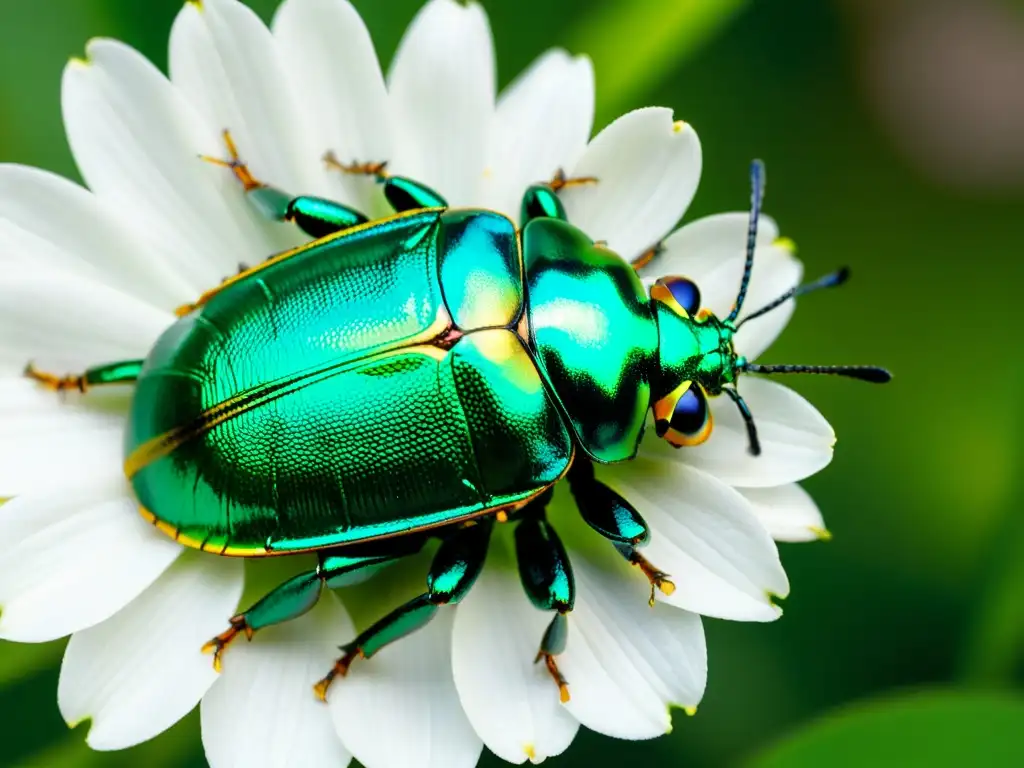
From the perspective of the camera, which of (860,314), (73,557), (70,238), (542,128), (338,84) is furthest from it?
→ (860,314)

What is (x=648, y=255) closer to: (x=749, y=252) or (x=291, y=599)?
(x=749, y=252)

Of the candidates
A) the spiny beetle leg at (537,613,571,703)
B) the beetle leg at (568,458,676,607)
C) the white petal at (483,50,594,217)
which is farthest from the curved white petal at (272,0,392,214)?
the spiny beetle leg at (537,613,571,703)

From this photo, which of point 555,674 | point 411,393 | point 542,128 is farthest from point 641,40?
point 555,674

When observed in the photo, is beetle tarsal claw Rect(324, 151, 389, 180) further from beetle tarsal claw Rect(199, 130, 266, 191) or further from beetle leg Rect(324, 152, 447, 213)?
beetle tarsal claw Rect(199, 130, 266, 191)

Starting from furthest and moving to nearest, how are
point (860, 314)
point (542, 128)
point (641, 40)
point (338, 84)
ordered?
point (860, 314) < point (641, 40) < point (542, 128) < point (338, 84)

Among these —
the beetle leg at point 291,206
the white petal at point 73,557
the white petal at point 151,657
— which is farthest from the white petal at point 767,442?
the white petal at point 73,557

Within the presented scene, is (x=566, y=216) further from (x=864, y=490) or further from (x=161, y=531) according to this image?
(x=864, y=490)
